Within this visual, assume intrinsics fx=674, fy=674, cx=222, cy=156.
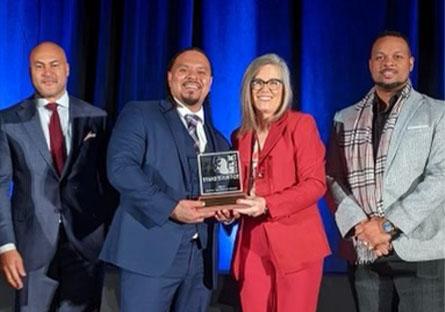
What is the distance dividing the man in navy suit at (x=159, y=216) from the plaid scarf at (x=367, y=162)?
54 cm

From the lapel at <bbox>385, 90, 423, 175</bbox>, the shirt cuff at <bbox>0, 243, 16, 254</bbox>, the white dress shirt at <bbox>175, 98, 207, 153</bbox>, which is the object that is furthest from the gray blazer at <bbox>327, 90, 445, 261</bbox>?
the shirt cuff at <bbox>0, 243, 16, 254</bbox>

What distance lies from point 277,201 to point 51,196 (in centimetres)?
79

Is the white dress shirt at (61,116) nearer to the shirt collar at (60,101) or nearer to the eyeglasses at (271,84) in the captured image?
the shirt collar at (60,101)

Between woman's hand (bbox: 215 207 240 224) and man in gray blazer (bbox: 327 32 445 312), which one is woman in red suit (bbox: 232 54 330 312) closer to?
woman's hand (bbox: 215 207 240 224)

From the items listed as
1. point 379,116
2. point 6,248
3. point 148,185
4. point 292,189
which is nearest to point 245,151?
point 292,189

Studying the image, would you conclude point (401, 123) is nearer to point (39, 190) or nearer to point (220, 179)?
point (220, 179)

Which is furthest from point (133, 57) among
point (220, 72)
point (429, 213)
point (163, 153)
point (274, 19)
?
point (429, 213)

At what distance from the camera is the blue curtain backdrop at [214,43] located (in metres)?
3.26

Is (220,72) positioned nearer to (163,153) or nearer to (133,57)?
(133,57)

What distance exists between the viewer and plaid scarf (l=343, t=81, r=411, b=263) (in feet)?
7.66

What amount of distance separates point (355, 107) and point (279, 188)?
52 cm

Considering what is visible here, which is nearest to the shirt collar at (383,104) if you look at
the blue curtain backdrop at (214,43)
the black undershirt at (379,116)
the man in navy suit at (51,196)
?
the black undershirt at (379,116)

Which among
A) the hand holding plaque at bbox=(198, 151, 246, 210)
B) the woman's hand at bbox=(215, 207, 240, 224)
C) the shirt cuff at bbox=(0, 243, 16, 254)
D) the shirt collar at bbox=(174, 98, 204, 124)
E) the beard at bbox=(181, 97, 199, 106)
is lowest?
the shirt cuff at bbox=(0, 243, 16, 254)

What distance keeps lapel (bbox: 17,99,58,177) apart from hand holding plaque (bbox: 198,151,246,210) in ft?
1.85
